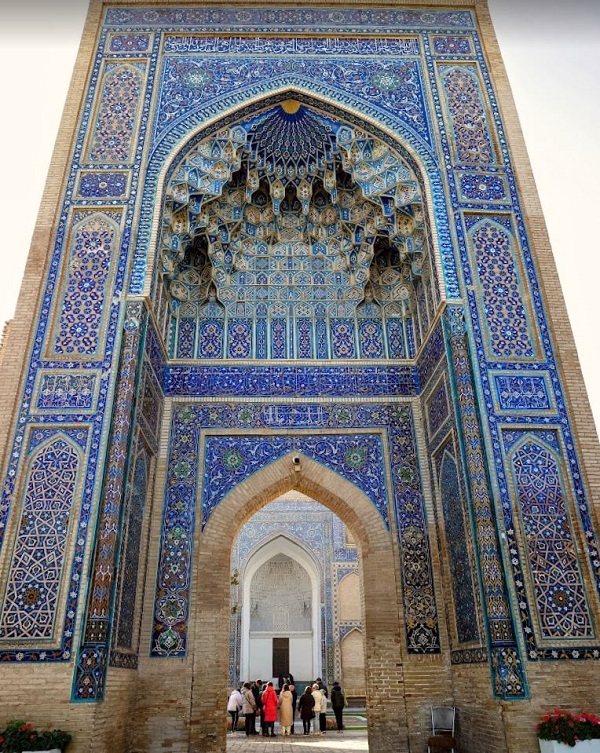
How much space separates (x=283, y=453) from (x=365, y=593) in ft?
5.43

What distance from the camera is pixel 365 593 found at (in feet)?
21.2

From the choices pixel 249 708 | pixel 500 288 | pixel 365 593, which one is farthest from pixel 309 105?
pixel 249 708

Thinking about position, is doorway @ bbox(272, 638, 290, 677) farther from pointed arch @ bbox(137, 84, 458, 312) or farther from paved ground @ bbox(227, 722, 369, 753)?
pointed arch @ bbox(137, 84, 458, 312)

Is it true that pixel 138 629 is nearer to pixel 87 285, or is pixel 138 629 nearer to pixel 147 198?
pixel 87 285

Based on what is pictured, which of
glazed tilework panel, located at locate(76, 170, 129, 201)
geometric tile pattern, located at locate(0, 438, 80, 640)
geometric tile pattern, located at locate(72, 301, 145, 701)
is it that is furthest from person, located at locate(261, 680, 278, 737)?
glazed tilework panel, located at locate(76, 170, 129, 201)

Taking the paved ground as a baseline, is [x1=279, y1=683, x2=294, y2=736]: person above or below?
above

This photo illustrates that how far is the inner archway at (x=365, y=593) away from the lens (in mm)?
5957

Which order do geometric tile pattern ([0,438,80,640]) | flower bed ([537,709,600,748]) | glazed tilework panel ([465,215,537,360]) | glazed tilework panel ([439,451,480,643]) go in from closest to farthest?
flower bed ([537,709,600,748]) < geometric tile pattern ([0,438,80,640]) < glazed tilework panel ([439,451,480,643]) < glazed tilework panel ([465,215,537,360])

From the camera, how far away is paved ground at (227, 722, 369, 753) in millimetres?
7195

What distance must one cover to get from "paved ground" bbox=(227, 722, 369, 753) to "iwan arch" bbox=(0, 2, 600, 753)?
1550mm

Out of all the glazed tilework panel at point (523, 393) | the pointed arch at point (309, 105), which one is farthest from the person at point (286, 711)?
the pointed arch at point (309, 105)

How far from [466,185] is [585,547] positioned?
151 inches

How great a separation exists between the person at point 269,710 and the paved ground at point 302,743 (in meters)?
0.16

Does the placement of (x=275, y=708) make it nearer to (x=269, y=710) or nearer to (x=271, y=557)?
(x=269, y=710)
